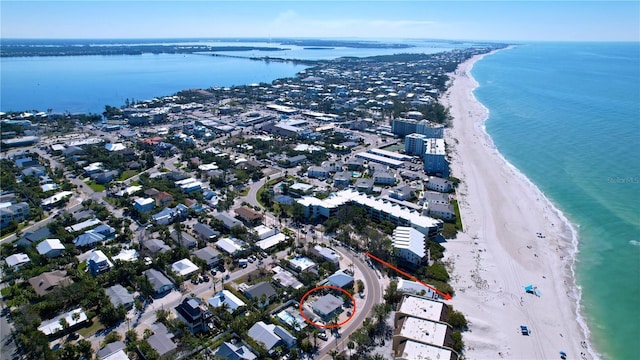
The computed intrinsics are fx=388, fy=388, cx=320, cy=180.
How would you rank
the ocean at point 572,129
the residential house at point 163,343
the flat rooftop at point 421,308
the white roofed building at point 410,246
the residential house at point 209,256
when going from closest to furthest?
the residential house at point 163,343 < the flat rooftop at point 421,308 < the ocean at point 572,129 < the residential house at point 209,256 < the white roofed building at point 410,246

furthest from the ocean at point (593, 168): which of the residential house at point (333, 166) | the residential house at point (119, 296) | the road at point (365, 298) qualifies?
the residential house at point (119, 296)

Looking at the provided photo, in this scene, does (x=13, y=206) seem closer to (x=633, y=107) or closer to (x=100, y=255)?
(x=100, y=255)

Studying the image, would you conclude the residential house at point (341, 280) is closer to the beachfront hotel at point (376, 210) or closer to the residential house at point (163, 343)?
the beachfront hotel at point (376, 210)

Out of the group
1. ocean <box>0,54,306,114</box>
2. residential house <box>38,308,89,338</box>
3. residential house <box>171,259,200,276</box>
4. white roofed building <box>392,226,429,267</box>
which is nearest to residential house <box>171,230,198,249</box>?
residential house <box>171,259,200,276</box>

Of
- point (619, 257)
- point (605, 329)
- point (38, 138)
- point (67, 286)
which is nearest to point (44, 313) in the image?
point (67, 286)

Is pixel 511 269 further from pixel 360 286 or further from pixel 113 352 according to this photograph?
pixel 113 352

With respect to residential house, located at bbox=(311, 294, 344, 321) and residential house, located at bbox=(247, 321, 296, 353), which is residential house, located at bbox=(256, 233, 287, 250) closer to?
residential house, located at bbox=(311, 294, 344, 321)

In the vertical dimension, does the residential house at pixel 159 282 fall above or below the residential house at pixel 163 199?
below

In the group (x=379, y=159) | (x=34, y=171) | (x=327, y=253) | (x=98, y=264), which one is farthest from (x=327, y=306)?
(x=34, y=171)
